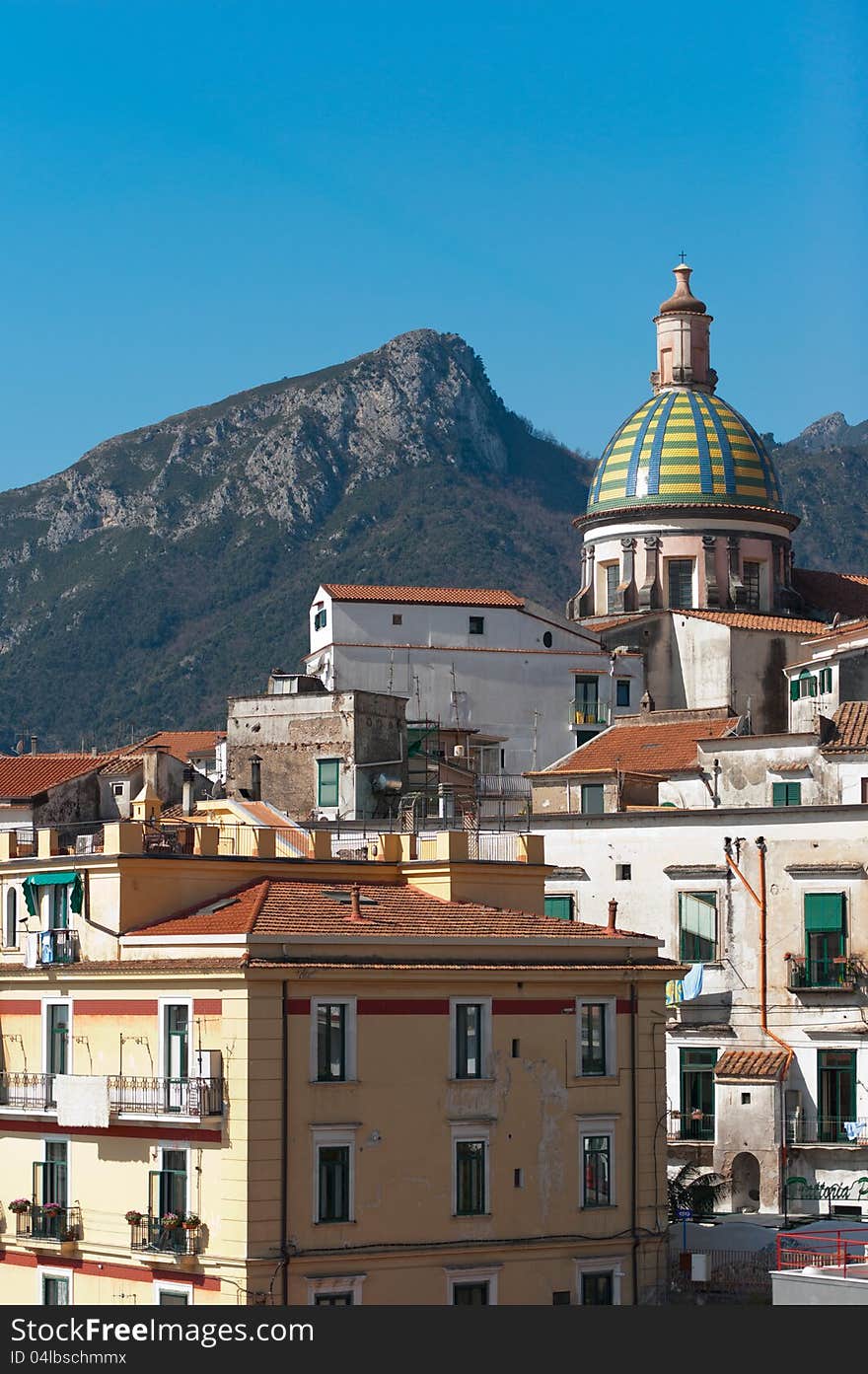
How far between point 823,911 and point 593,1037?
1437 centimetres

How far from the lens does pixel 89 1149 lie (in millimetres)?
46000

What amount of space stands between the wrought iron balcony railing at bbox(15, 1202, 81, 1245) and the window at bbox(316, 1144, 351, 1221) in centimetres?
Result: 462

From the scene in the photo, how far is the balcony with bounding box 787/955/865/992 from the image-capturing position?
199 ft

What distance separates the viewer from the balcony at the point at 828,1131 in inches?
2367

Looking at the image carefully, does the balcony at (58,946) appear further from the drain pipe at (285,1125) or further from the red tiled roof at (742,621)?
the red tiled roof at (742,621)

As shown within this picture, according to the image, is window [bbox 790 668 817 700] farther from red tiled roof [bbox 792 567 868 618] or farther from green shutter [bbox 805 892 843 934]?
red tiled roof [bbox 792 567 868 618]

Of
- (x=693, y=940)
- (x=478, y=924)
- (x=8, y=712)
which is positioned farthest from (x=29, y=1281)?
(x=8, y=712)

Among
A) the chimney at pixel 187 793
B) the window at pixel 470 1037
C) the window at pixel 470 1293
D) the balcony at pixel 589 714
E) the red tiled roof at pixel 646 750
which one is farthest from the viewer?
the balcony at pixel 589 714

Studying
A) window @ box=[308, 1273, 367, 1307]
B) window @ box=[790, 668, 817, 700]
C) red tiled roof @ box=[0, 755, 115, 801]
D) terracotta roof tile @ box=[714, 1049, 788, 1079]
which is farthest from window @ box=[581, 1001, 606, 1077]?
red tiled roof @ box=[0, 755, 115, 801]

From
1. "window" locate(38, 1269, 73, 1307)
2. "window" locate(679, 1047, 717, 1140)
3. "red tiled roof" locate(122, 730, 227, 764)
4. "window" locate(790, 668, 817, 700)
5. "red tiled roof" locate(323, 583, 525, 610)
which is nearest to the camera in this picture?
"window" locate(38, 1269, 73, 1307)

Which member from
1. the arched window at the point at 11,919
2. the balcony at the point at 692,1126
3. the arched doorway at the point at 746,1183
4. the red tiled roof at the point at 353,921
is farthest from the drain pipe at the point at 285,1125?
the balcony at the point at 692,1126

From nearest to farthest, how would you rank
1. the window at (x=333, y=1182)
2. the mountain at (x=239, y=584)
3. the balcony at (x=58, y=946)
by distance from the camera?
the window at (x=333, y=1182), the balcony at (x=58, y=946), the mountain at (x=239, y=584)

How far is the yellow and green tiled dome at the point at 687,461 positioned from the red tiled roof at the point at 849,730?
75.3 feet

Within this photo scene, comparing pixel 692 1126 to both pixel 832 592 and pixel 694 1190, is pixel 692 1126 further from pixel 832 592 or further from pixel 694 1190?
pixel 832 592
